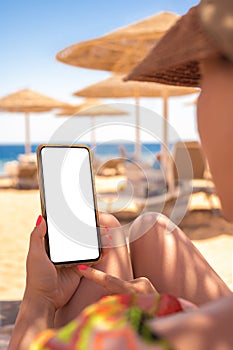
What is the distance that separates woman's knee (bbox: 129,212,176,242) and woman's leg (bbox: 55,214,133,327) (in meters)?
0.05

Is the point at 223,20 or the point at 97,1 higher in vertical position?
the point at 97,1

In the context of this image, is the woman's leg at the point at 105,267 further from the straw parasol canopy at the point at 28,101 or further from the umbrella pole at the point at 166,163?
the straw parasol canopy at the point at 28,101

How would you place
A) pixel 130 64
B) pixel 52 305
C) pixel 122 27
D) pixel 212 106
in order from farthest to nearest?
pixel 130 64 → pixel 122 27 → pixel 52 305 → pixel 212 106

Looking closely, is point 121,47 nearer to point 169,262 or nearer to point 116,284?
point 169,262

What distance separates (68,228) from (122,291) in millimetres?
215

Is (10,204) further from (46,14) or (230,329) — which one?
(46,14)

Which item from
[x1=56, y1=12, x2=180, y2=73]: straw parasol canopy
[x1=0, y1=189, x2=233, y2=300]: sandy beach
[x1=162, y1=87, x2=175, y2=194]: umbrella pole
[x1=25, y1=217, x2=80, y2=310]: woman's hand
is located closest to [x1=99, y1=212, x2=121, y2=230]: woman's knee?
[x1=25, y1=217, x2=80, y2=310]: woman's hand

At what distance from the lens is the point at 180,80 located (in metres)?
0.77

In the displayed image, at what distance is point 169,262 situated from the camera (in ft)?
4.25

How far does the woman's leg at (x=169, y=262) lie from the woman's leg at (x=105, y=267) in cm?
6

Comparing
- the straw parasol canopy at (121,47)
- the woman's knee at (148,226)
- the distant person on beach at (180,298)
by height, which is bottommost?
the woman's knee at (148,226)

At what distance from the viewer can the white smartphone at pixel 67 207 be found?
115 centimetres

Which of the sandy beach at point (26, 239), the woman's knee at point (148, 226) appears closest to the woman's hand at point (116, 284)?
the woman's knee at point (148, 226)

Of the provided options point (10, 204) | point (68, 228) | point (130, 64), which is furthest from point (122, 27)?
point (68, 228)
